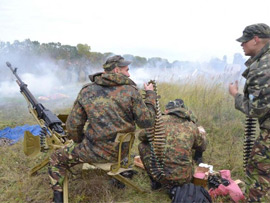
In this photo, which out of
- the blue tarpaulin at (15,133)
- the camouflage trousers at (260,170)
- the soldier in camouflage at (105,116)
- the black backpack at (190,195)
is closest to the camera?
the camouflage trousers at (260,170)

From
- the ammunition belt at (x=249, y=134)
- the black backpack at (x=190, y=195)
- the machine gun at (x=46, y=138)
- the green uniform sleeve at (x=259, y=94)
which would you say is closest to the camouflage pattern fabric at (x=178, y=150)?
the black backpack at (x=190, y=195)

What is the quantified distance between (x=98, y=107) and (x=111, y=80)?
0.36 metres

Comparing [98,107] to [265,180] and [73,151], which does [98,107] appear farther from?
[265,180]

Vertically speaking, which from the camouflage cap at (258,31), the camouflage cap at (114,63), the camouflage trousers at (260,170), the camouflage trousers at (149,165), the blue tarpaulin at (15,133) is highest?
the camouflage cap at (258,31)

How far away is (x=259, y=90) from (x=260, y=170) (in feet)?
2.97

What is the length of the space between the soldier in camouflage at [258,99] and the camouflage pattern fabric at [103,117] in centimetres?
115

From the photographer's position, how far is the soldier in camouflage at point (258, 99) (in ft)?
8.71

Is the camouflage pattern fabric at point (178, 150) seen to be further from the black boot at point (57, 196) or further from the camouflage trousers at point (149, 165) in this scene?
the black boot at point (57, 196)

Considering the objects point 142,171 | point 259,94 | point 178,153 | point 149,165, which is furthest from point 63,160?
point 259,94

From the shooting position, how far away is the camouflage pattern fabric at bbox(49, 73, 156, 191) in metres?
3.15

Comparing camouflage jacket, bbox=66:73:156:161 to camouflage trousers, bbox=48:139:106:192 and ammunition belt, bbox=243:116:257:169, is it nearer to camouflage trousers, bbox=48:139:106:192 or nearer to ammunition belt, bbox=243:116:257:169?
camouflage trousers, bbox=48:139:106:192

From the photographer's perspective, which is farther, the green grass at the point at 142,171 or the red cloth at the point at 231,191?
the green grass at the point at 142,171

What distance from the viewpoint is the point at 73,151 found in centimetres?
333

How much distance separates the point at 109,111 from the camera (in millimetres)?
3129
